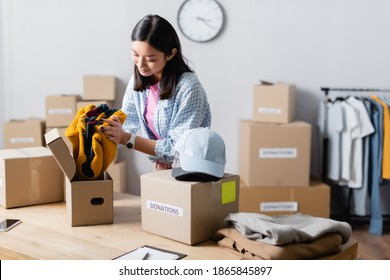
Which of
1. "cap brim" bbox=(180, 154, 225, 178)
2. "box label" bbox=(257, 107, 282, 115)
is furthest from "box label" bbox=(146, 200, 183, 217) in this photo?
"box label" bbox=(257, 107, 282, 115)

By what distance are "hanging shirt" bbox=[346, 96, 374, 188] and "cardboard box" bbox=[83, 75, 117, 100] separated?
179cm

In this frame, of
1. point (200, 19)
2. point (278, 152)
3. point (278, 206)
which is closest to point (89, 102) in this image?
point (200, 19)

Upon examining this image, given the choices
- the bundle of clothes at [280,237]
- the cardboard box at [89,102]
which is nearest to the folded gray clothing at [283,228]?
the bundle of clothes at [280,237]

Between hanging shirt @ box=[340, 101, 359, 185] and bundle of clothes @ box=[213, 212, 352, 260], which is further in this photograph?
hanging shirt @ box=[340, 101, 359, 185]

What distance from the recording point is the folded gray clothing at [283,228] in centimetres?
135

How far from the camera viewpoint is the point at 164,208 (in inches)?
61.6

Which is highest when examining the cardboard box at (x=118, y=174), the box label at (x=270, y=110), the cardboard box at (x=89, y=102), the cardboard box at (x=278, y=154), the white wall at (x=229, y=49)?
the white wall at (x=229, y=49)

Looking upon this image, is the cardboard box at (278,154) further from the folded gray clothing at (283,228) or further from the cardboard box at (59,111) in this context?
the folded gray clothing at (283,228)

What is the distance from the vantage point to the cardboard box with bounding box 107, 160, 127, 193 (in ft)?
13.3

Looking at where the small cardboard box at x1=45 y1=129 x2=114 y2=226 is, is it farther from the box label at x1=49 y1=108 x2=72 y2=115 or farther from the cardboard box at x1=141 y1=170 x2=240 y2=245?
the box label at x1=49 y1=108 x2=72 y2=115

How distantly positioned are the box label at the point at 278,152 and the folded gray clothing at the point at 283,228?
2.08 metres

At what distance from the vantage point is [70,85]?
14.3 ft

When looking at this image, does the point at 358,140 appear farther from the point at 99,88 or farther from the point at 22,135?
the point at 22,135
